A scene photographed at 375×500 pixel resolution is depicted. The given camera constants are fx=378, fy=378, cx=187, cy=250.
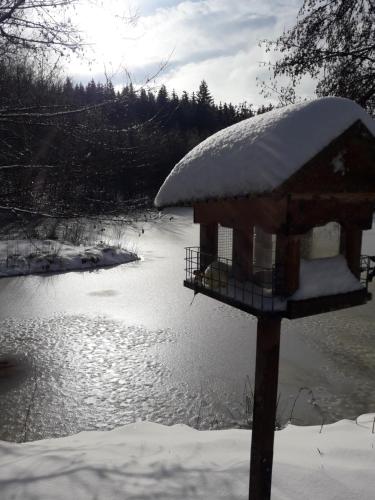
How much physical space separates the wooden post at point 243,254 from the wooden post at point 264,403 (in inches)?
11.4

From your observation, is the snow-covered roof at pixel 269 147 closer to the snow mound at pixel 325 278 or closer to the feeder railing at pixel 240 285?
the feeder railing at pixel 240 285

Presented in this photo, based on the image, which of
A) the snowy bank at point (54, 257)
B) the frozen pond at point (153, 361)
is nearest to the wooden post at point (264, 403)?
the frozen pond at point (153, 361)

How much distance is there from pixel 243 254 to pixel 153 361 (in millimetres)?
4382

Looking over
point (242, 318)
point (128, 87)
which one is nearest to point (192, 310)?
point (242, 318)

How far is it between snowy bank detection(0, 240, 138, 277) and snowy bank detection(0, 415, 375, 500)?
864 centimetres

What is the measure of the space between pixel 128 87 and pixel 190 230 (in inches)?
641

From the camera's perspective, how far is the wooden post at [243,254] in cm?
214

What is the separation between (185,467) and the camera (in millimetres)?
2980

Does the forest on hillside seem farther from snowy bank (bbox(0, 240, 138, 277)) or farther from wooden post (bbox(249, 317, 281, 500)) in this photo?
snowy bank (bbox(0, 240, 138, 277))

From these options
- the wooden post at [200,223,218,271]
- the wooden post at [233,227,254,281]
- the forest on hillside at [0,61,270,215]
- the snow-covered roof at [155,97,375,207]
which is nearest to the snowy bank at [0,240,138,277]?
the forest on hillside at [0,61,270,215]

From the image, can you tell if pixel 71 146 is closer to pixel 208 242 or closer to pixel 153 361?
pixel 208 242

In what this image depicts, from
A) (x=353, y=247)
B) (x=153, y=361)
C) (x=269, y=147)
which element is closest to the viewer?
(x=269, y=147)

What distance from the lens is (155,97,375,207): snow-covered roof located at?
5.53 ft

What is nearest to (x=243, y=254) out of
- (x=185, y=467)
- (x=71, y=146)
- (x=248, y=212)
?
(x=248, y=212)
